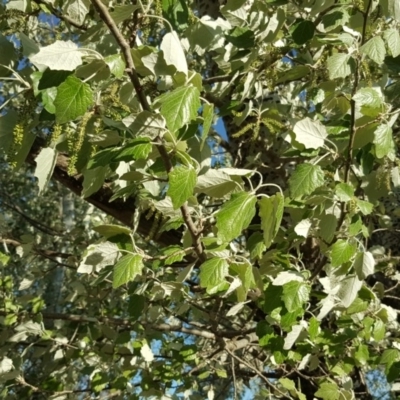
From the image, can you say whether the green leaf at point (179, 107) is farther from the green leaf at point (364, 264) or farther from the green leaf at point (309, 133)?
the green leaf at point (364, 264)

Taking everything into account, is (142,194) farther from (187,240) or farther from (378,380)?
(378,380)

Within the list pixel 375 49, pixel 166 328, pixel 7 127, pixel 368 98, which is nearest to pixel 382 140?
pixel 368 98

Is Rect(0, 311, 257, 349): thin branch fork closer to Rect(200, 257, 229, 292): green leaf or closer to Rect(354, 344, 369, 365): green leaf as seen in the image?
Rect(354, 344, 369, 365): green leaf

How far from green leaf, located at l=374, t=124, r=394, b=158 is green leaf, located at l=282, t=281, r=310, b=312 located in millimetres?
381

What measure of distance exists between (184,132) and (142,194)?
47 cm

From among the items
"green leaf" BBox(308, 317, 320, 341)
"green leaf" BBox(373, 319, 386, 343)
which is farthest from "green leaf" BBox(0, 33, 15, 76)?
"green leaf" BBox(373, 319, 386, 343)

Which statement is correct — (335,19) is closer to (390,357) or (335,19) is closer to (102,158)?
(102,158)

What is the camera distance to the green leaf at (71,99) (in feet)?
2.83

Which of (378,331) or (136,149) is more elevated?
(136,149)

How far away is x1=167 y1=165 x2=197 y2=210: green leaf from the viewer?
937 millimetres

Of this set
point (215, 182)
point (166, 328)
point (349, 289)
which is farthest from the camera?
point (166, 328)

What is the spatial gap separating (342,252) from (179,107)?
0.61 m

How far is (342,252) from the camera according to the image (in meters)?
1.26

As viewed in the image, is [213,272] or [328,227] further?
[328,227]
